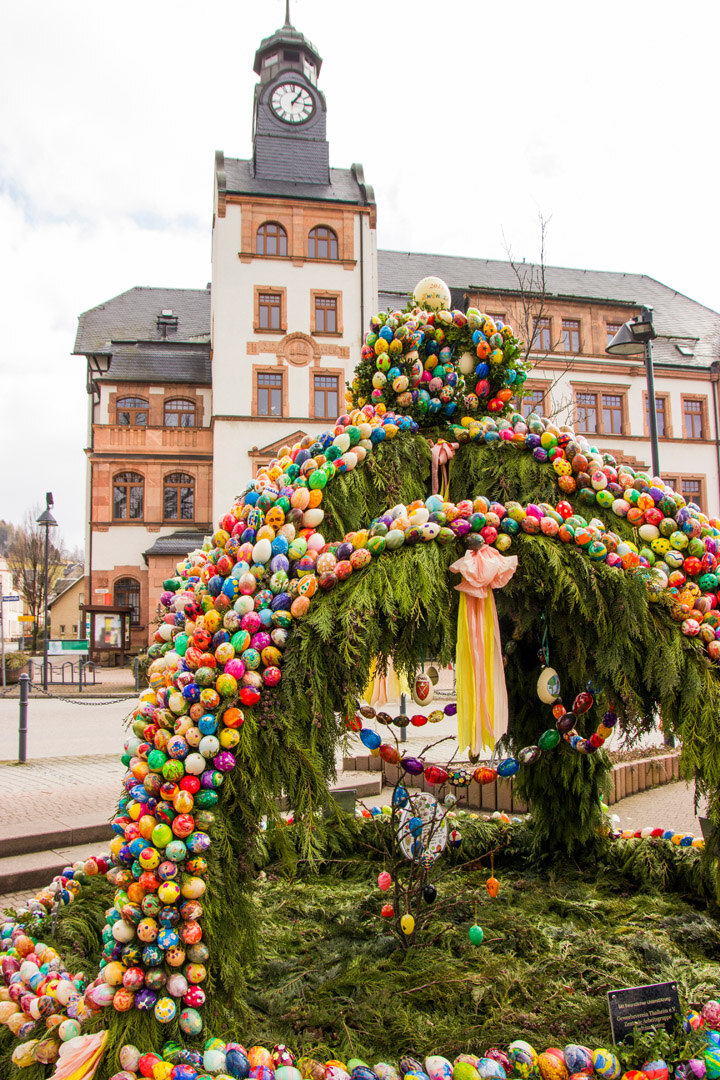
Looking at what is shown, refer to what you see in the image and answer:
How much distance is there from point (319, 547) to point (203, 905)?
112cm

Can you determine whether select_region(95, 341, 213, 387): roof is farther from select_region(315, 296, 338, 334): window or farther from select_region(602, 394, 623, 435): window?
select_region(602, 394, 623, 435): window

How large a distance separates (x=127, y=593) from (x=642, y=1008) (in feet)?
79.7

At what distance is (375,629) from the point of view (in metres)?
2.36

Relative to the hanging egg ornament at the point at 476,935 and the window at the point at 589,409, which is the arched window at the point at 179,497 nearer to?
the window at the point at 589,409

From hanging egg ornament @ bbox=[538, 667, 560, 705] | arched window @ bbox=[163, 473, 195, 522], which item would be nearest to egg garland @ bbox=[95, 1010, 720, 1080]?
→ hanging egg ornament @ bbox=[538, 667, 560, 705]

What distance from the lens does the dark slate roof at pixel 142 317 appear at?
28.3 metres

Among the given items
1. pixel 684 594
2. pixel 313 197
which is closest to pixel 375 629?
pixel 684 594

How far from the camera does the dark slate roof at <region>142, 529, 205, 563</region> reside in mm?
23797

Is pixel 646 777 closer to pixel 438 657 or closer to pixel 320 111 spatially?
pixel 438 657

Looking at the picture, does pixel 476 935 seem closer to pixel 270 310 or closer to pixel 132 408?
pixel 270 310

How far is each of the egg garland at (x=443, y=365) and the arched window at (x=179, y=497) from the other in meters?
→ 23.5

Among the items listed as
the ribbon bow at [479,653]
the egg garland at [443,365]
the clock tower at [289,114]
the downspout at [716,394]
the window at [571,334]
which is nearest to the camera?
the ribbon bow at [479,653]

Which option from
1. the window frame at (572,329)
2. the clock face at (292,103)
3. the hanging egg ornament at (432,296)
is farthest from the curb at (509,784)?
the clock face at (292,103)

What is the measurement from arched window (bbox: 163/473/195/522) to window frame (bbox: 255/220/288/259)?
24.8 ft
